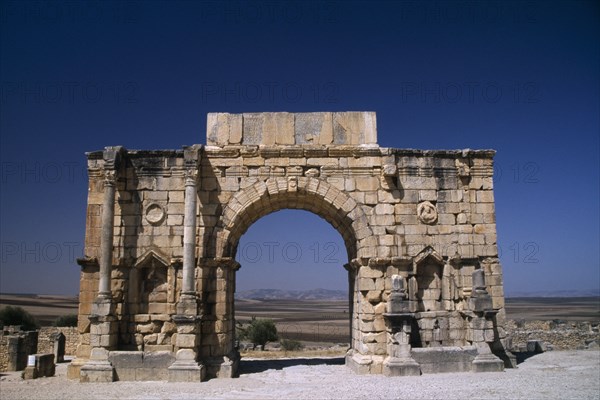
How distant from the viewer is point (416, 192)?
12.1m

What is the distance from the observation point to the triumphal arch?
11188mm

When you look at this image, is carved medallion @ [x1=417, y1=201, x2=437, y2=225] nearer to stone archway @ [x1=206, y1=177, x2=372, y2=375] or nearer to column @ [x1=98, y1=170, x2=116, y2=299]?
stone archway @ [x1=206, y1=177, x2=372, y2=375]

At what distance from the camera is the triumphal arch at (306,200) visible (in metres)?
11.2

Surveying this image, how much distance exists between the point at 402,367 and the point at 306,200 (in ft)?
14.8

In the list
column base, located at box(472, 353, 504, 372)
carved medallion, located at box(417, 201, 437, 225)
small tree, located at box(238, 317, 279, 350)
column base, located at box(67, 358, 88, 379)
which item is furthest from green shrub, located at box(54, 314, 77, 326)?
column base, located at box(472, 353, 504, 372)

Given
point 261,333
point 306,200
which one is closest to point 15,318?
point 261,333

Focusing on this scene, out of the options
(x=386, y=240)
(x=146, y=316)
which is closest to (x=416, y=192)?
(x=386, y=240)

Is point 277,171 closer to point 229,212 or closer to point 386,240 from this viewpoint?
point 229,212

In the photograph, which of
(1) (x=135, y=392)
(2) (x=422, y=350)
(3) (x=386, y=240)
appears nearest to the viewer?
(1) (x=135, y=392)

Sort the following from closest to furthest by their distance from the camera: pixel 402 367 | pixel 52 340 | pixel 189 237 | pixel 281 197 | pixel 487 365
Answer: pixel 402 367, pixel 487 365, pixel 189 237, pixel 281 197, pixel 52 340

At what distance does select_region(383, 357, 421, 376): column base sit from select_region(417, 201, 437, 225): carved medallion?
10.6ft

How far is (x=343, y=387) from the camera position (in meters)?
9.65

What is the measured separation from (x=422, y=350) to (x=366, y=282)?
75.4 inches

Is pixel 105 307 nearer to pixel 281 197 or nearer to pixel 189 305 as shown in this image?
pixel 189 305
